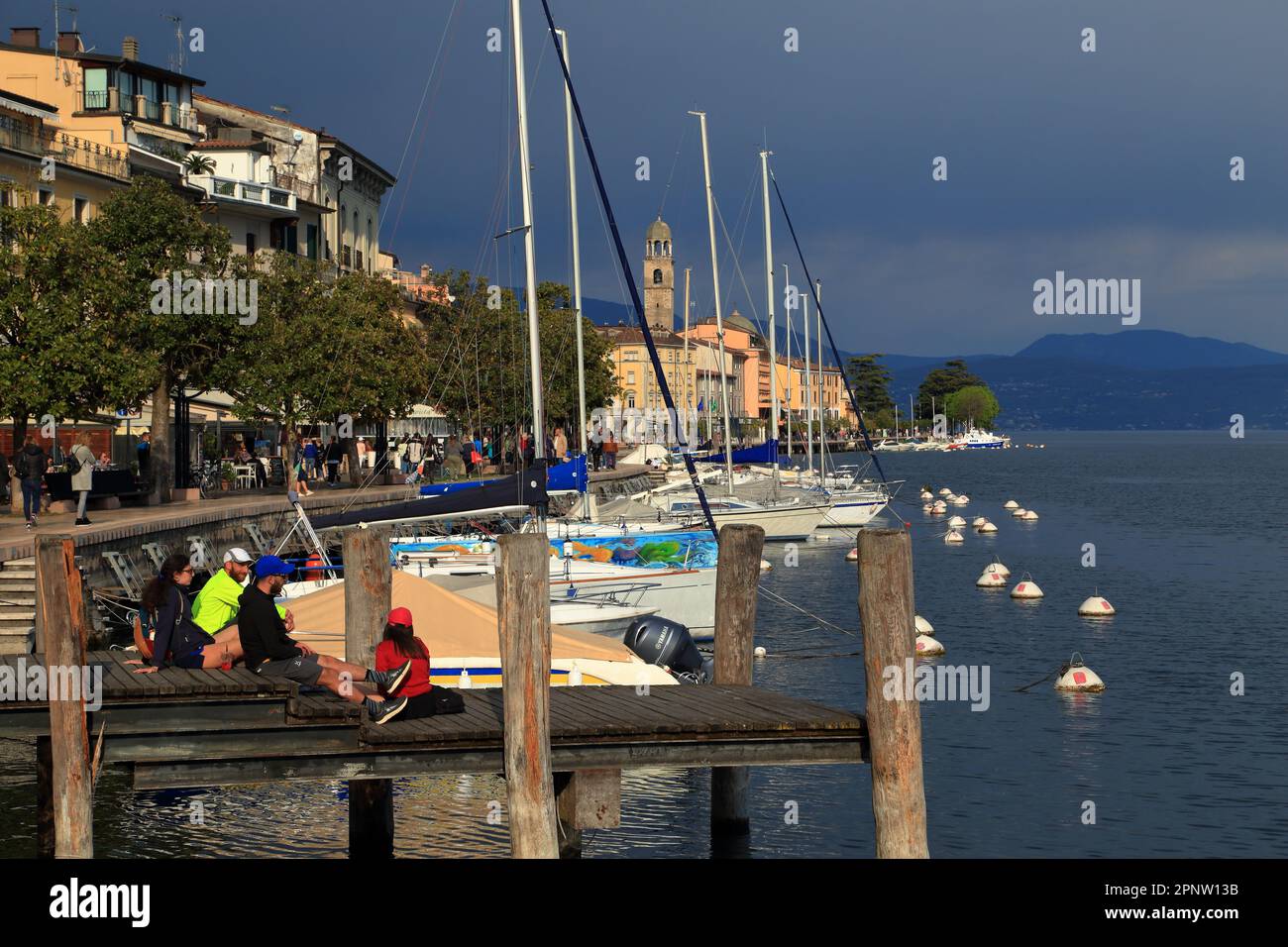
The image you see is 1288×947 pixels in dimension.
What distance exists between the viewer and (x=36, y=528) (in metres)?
39.0

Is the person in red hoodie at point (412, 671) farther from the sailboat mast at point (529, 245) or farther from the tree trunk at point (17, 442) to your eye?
the tree trunk at point (17, 442)

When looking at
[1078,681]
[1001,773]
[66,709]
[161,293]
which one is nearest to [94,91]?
[161,293]

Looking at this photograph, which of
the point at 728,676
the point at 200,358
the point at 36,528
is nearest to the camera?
the point at 728,676

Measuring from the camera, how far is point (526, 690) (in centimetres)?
1532

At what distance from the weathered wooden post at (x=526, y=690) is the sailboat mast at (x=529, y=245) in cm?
1639

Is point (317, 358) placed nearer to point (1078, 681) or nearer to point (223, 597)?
point (1078, 681)

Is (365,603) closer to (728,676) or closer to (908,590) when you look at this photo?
(728,676)

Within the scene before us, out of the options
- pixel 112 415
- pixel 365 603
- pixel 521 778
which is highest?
pixel 112 415

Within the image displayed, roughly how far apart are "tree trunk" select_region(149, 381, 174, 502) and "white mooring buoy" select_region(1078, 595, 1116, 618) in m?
26.6

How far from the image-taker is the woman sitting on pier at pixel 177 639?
18.3m

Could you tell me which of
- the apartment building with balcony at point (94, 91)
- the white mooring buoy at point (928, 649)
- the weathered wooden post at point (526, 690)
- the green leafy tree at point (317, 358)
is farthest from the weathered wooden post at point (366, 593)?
the apartment building with balcony at point (94, 91)

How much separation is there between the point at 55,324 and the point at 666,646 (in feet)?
83.7

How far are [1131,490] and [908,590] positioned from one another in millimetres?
111028
